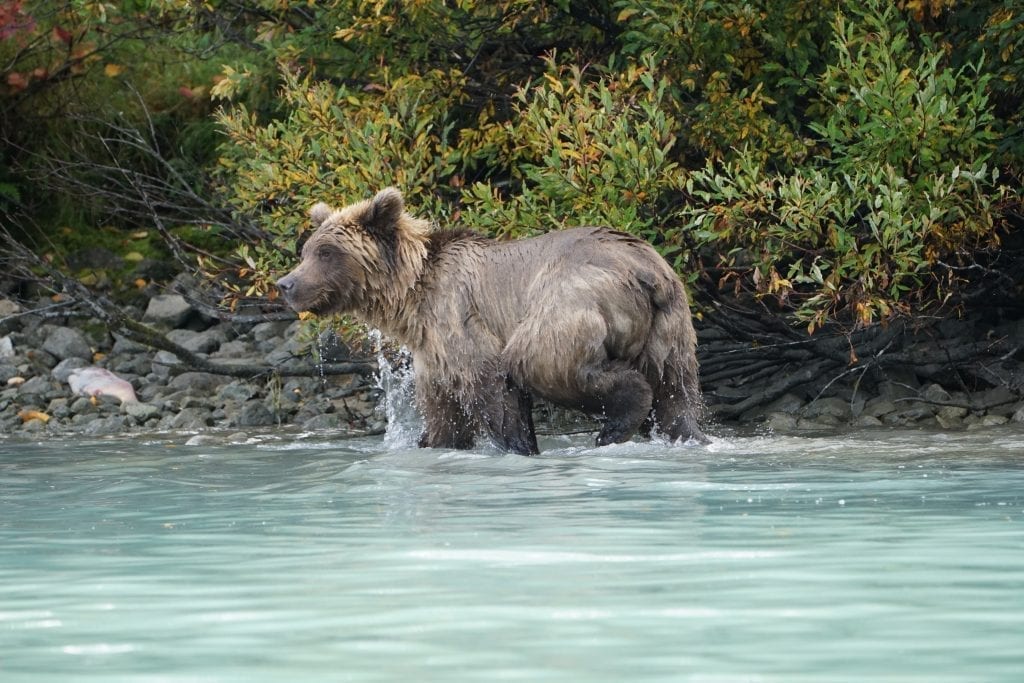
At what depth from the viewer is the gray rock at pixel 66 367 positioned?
46.1 ft

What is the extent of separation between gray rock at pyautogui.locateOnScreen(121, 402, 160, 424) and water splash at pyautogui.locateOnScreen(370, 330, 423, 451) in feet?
6.64

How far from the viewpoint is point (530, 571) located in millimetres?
5121

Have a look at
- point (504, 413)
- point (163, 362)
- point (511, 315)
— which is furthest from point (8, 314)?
point (504, 413)

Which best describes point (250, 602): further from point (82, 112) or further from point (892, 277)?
point (82, 112)

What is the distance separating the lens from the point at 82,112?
640 inches

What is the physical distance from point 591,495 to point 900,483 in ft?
4.95

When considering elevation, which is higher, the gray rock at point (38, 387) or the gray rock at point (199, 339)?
the gray rock at point (38, 387)

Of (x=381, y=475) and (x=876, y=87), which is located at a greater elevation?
(x=876, y=87)

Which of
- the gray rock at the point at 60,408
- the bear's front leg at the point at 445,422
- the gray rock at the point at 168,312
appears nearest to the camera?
the bear's front leg at the point at 445,422

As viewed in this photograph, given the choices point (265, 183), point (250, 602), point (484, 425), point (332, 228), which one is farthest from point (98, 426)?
point (250, 602)

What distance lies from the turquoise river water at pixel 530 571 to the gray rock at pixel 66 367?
556 cm

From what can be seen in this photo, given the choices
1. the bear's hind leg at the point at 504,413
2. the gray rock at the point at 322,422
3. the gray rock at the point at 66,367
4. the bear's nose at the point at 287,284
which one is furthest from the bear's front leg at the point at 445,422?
the gray rock at the point at 66,367

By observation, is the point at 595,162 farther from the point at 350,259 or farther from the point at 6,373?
the point at 6,373

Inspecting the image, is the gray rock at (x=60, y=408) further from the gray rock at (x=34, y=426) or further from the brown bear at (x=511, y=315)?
the brown bear at (x=511, y=315)
